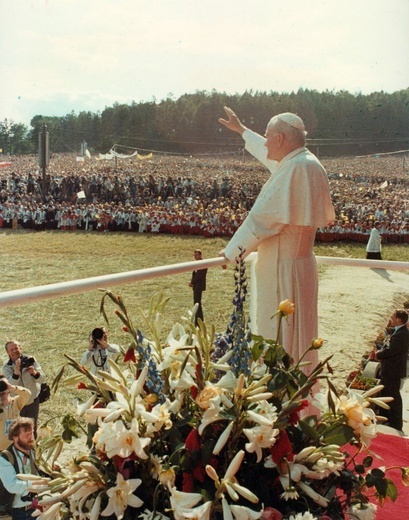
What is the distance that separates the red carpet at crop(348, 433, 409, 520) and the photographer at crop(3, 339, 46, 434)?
7.11 ft

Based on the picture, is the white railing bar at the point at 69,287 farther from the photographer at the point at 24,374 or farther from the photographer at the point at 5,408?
the photographer at the point at 24,374

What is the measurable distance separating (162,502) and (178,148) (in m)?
29.9

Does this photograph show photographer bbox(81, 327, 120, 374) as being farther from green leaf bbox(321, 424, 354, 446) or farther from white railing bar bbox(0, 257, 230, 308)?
green leaf bbox(321, 424, 354, 446)

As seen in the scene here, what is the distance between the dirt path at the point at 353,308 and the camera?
8.60m

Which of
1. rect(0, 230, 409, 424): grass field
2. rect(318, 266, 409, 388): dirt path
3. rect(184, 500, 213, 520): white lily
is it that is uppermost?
rect(184, 500, 213, 520): white lily

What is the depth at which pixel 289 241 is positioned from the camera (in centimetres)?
295

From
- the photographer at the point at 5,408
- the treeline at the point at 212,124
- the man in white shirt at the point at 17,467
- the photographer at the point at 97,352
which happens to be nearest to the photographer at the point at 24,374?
the photographer at the point at 97,352

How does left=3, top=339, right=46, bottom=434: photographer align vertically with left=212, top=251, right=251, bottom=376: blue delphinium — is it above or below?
below

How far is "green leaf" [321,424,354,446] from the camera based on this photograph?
1277mm

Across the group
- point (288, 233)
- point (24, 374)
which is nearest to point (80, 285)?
point (288, 233)

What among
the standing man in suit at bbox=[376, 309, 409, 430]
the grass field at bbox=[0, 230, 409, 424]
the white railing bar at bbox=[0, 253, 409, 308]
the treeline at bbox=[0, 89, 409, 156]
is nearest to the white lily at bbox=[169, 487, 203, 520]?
the white railing bar at bbox=[0, 253, 409, 308]

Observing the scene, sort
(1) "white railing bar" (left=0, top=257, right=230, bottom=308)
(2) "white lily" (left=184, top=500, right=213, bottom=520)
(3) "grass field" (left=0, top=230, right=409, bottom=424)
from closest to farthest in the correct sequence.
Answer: (2) "white lily" (left=184, top=500, right=213, bottom=520), (1) "white railing bar" (left=0, top=257, right=230, bottom=308), (3) "grass field" (left=0, top=230, right=409, bottom=424)

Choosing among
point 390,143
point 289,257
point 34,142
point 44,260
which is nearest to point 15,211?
point 34,142

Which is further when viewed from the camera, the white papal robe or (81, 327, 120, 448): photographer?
(81, 327, 120, 448): photographer
